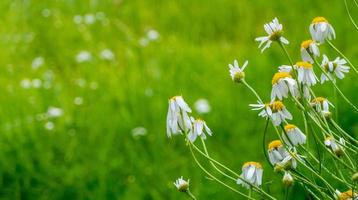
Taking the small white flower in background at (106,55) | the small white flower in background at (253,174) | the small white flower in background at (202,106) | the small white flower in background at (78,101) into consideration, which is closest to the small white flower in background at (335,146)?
the small white flower in background at (253,174)

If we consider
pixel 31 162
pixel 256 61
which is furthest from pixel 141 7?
pixel 31 162

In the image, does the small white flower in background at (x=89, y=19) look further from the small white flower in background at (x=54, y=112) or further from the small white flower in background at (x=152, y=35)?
the small white flower in background at (x=54, y=112)

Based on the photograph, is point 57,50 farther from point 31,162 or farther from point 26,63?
point 31,162

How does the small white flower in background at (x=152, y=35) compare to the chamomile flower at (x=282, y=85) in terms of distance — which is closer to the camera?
the chamomile flower at (x=282, y=85)

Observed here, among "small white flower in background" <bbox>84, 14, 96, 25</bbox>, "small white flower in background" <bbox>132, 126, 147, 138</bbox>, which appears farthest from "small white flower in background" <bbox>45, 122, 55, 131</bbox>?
"small white flower in background" <bbox>84, 14, 96, 25</bbox>

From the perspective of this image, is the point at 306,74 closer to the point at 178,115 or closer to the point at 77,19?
the point at 178,115

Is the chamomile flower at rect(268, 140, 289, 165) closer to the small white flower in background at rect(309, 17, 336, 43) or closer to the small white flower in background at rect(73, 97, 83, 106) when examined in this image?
the small white flower in background at rect(309, 17, 336, 43)
